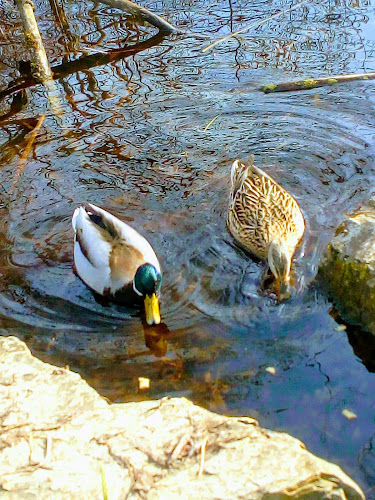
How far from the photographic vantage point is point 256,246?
529 cm

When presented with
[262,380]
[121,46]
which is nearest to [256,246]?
[262,380]

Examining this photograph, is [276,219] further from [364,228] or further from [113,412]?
[113,412]

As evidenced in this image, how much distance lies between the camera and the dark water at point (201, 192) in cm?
383

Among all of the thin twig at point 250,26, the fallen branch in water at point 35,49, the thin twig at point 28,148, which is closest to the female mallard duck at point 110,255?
the thin twig at point 28,148

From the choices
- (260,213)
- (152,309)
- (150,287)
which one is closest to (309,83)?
(260,213)

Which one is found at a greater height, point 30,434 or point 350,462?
point 30,434

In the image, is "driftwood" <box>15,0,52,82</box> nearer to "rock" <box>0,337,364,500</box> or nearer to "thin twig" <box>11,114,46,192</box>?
"thin twig" <box>11,114,46,192</box>

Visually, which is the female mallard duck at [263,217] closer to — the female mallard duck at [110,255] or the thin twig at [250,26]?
the female mallard duck at [110,255]

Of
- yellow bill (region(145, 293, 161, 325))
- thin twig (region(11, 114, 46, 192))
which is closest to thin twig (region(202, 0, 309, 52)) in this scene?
thin twig (region(11, 114, 46, 192))

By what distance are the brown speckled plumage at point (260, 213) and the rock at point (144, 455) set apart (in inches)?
96.1

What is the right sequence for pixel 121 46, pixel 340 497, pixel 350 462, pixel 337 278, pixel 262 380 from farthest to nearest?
pixel 121 46 < pixel 337 278 < pixel 262 380 < pixel 350 462 < pixel 340 497

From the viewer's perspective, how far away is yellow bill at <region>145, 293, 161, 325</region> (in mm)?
4438

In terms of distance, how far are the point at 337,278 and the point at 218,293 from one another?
2.89ft

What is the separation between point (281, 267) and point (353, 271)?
66cm
